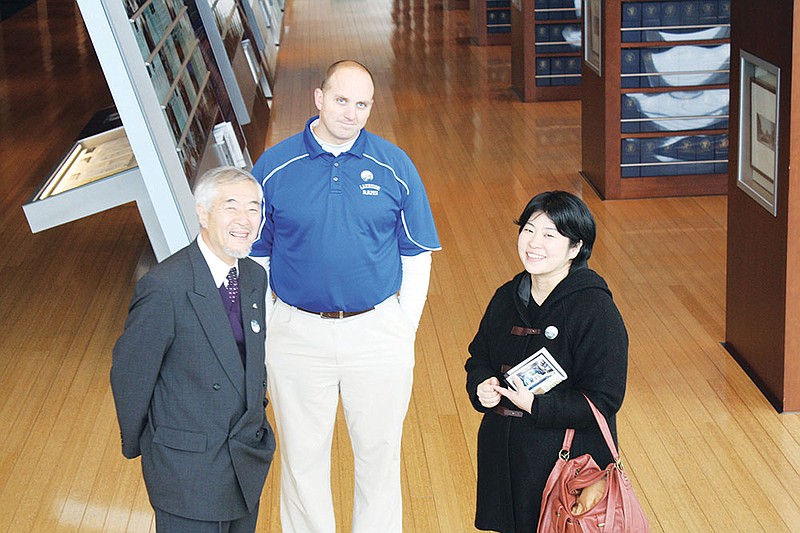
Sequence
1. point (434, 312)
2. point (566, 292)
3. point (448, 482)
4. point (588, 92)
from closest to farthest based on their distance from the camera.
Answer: point (566, 292), point (448, 482), point (434, 312), point (588, 92)

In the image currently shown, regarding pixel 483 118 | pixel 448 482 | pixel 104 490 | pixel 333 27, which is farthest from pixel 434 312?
pixel 333 27

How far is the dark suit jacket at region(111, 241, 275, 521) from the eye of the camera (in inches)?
104

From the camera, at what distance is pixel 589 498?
2.73 meters

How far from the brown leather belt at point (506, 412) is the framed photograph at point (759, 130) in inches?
91.1

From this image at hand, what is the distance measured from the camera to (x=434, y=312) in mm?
6004

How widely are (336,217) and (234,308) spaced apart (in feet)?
1.73

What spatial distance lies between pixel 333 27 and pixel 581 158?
9395 millimetres

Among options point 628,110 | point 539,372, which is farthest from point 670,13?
point 539,372

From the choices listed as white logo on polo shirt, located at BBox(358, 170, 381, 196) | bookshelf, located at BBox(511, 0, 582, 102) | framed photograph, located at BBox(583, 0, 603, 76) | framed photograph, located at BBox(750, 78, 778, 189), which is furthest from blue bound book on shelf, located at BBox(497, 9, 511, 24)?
white logo on polo shirt, located at BBox(358, 170, 381, 196)

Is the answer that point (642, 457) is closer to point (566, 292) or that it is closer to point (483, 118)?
point (566, 292)

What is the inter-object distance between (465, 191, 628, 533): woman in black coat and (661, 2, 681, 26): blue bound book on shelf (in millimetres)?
5301

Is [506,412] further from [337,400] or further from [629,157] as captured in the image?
[629,157]

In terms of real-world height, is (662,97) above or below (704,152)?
above

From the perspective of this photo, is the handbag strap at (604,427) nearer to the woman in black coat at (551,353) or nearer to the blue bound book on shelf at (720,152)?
the woman in black coat at (551,353)
